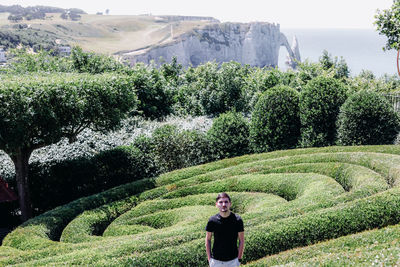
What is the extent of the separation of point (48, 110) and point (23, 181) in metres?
3.34

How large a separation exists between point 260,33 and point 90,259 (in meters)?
170

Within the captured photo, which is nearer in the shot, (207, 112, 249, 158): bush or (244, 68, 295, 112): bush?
(207, 112, 249, 158): bush

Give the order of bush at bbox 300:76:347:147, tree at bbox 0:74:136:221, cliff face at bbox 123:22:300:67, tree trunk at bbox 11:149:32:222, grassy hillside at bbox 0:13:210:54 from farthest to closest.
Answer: grassy hillside at bbox 0:13:210:54 → cliff face at bbox 123:22:300:67 → bush at bbox 300:76:347:147 → tree trunk at bbox 11:149:32:222 → tree at bbox 0:74:136:221

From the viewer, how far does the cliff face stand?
135 metres

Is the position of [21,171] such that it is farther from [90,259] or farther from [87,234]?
[90,259]

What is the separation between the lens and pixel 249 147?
1792 centimetres

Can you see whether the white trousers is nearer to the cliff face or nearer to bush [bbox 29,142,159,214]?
bush [bbox 29,142,159,214]

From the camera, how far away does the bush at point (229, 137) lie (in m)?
17.7

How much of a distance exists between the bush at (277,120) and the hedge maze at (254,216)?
1.15m

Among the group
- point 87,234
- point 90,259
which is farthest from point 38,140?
point 90,259

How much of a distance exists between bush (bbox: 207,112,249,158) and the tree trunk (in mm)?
7972

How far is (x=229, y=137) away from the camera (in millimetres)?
17703

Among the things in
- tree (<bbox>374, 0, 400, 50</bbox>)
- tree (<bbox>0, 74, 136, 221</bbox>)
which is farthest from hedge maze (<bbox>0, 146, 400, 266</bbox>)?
tree (<bbox>374, 0, 400, 50</bbox>)

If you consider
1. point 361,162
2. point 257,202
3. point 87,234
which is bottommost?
point 87,234
